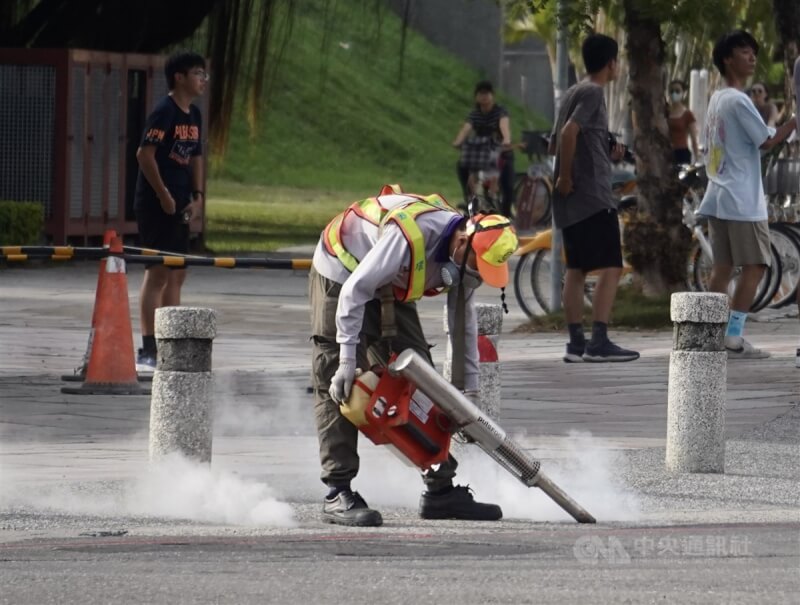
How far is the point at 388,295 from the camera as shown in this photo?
758cm

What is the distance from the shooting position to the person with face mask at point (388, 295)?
7.34 meters

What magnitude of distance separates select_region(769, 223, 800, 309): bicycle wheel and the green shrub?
7627 mm

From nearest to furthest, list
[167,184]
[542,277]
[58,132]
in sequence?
[167,184] → [542,277] → [58,132]

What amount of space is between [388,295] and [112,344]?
4.40 metres

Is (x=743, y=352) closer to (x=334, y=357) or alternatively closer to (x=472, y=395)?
(x=472, y=395)

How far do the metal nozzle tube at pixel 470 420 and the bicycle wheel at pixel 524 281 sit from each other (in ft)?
27.6

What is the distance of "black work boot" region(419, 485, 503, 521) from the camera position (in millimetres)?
7934

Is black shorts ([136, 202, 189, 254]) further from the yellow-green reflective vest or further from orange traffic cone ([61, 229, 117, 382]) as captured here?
the yellow-green reflective vest

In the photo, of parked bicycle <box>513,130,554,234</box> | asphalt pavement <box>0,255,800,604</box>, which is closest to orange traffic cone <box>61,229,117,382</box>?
asphalt pavement <box>0,255,800,604</box>

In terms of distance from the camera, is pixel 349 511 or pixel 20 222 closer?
pixel 349 511

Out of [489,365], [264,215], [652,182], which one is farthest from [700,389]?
[264,215]

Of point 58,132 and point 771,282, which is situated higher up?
point 58,132

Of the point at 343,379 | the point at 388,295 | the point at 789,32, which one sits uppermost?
the point at 789,32

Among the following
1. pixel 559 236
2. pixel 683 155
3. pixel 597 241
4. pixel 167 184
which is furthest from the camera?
pixel 683 155
